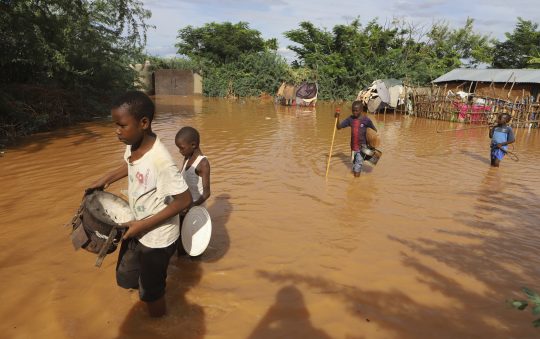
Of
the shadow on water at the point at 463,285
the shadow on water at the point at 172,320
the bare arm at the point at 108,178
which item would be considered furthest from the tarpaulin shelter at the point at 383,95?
the bare arm at the point at 108,178

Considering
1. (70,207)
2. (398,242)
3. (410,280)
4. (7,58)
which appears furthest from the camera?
(7,58)

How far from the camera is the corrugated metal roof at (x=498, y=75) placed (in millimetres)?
19406

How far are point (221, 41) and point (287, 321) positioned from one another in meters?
30.0

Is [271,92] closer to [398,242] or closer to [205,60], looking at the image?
[205,60]

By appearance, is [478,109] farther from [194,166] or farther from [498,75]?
[194,166]

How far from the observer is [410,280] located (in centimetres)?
358

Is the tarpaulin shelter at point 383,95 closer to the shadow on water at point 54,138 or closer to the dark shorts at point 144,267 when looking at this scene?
the shadow on water at point 54,138

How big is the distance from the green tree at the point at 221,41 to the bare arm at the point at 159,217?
1139 inches

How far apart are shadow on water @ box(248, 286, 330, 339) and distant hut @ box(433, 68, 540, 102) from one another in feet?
58.6

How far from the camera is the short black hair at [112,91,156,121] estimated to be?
231 cm

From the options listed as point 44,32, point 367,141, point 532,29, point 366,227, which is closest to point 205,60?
point 44,32

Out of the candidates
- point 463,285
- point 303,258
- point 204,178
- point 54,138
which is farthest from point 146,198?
point 54,138

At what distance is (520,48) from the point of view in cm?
2817

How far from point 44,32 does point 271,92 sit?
1930cm
